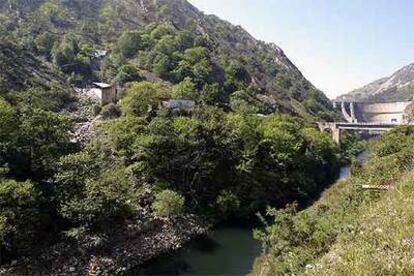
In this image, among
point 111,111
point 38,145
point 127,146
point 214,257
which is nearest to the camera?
point 214,257

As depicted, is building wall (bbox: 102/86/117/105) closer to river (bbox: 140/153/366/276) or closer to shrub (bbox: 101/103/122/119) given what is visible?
shrub (bbox: 101/103/122/119)

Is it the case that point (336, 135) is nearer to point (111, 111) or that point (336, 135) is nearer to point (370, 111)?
point (111, 111)

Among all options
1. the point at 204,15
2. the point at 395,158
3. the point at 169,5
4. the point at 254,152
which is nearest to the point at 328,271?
the point at 395,158

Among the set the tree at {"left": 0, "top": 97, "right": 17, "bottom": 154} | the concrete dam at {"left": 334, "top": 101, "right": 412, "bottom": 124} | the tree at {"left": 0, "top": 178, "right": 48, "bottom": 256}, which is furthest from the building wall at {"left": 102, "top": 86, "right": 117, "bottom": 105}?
the concrete dam at {"left": 334, "top": 101, "right": 412, "bottom": 124}

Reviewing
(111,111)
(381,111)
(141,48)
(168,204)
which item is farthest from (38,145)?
(381,111)

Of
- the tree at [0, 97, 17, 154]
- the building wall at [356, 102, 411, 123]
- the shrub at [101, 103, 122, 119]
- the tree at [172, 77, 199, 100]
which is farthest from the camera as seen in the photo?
the building wall at [356, 102, 411, 123]
